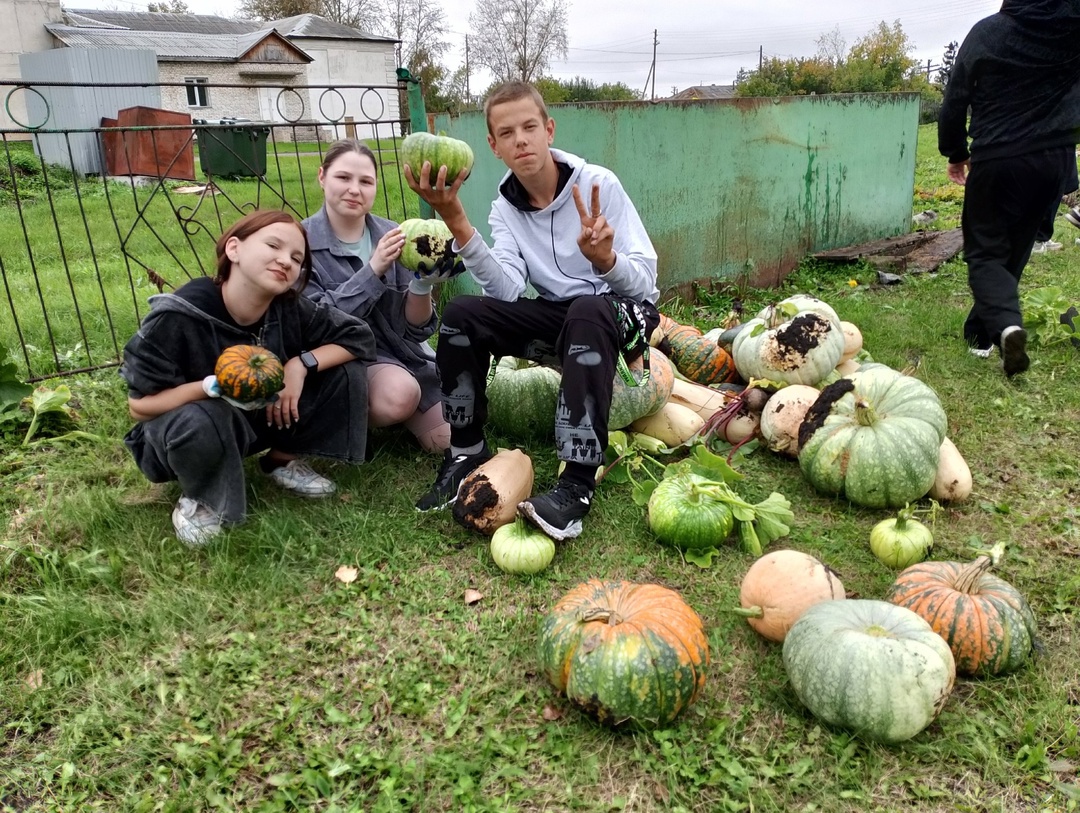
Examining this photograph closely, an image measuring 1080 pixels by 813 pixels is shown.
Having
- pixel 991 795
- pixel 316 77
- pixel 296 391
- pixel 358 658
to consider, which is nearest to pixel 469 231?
pixel 296 391

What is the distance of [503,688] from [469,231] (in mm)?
1707

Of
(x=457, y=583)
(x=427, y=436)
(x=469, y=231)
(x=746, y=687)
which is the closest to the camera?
(x=746, y=687)

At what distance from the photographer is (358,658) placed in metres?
2.43

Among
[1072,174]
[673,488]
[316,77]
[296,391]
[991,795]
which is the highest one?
[316,77]

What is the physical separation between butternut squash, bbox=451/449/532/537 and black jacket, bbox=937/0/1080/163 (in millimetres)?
3419

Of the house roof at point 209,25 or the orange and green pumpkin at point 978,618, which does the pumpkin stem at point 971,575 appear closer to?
the orange and green pumpkin at point 978,618

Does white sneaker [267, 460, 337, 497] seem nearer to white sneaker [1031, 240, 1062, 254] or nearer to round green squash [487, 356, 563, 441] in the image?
round green squash [487, 356, 563, 441]

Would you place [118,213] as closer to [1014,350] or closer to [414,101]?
[414,101]

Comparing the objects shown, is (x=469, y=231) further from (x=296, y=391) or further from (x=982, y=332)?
(x=982, y=332)

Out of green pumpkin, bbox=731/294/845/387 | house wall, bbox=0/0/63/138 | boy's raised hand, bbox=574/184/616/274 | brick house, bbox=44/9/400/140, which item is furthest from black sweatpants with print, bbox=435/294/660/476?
house wall, bbox=0/0/63/138

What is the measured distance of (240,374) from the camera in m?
2.70

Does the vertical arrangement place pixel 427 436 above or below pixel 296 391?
below

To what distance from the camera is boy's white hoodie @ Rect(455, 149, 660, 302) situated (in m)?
3.21

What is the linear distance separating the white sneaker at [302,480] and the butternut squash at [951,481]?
8.29 ft
